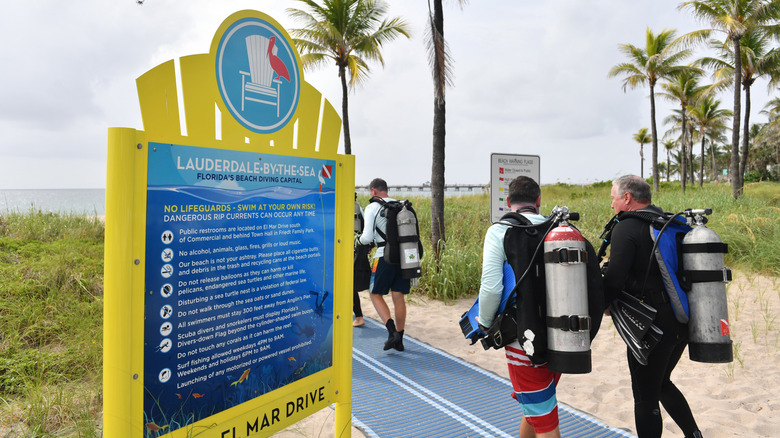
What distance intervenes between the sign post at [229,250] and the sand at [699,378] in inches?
51.7

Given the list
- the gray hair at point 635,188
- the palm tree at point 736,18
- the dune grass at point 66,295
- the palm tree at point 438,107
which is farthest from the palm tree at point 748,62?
the gray hair at point 635,188

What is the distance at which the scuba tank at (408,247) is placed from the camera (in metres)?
5.07

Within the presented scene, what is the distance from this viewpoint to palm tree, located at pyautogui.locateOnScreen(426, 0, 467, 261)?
9.38m

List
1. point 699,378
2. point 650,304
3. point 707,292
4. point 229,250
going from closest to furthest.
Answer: point 229,250
point 707,292
point 650,304
point 699,378

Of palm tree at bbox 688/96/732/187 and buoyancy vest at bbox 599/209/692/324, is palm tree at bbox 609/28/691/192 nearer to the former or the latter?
palm tree at bbox 688/96/732/187

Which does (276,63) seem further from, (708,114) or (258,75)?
(708,114)

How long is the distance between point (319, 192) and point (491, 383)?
3051 millimetres

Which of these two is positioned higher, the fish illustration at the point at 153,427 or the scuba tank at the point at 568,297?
the scuba tank at the point at 568,297

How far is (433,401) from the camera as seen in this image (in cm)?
409

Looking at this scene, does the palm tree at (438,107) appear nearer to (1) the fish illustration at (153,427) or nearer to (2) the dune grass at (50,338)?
(2) the dune grass at (50,338)

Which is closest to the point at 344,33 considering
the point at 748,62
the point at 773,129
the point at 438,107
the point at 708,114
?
the point at 438,107

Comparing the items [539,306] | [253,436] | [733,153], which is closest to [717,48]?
[733,153]

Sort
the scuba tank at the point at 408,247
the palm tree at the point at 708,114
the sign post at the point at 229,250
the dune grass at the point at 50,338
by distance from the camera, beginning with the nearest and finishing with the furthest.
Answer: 1. the sign post at the point at 229,250
2. the dune grass at the point at 50,338
3. the scuba tank at the point at 408,247
4. the palm tree at the point at 708,114

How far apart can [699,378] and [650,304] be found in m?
2.66
